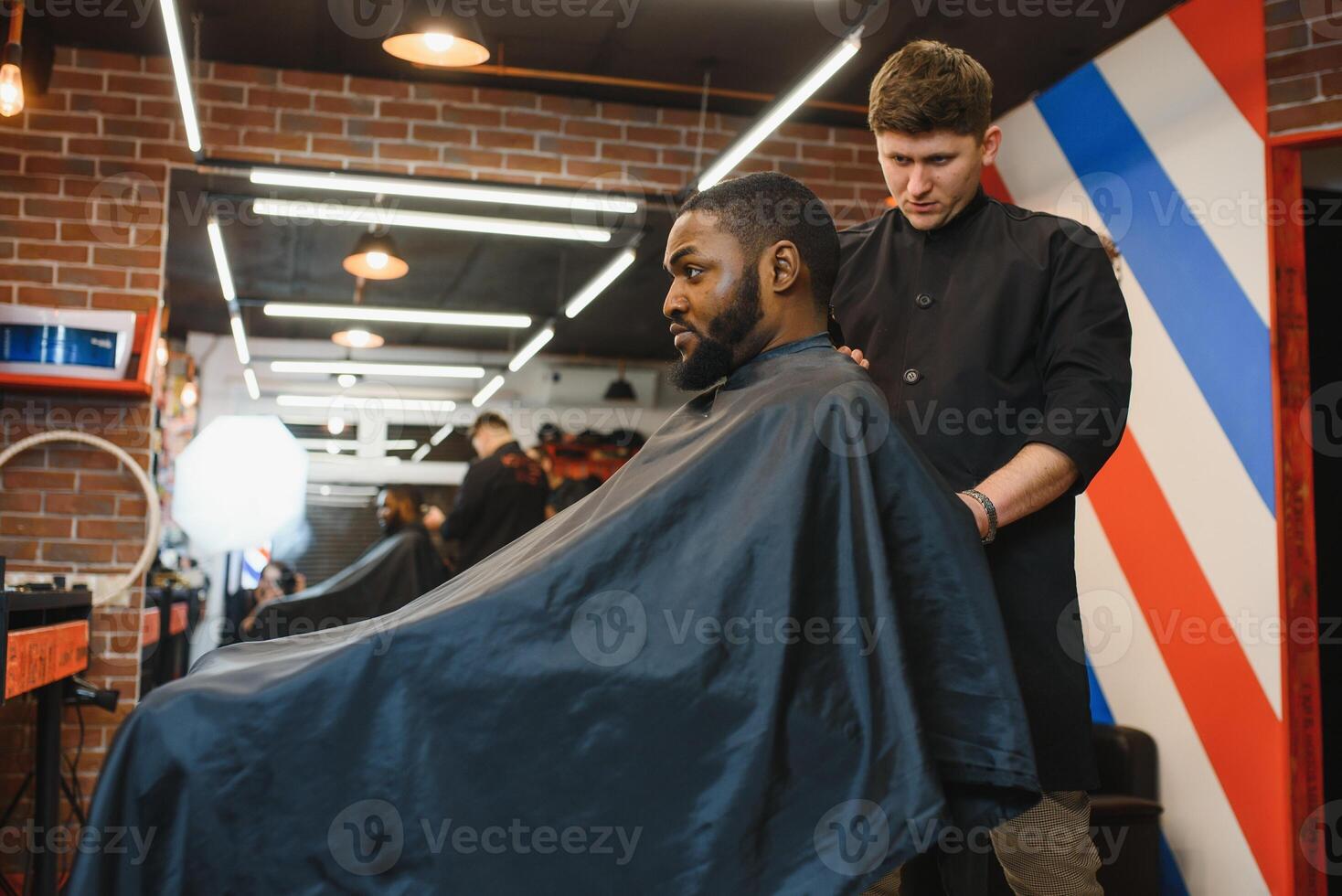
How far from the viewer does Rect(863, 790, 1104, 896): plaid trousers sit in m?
1.55

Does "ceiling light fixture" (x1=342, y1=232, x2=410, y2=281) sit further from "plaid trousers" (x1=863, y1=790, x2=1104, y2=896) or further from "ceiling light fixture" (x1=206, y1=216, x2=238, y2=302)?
"plaid trousers" (x1=863, y1=790, x2=1104, y2=896)

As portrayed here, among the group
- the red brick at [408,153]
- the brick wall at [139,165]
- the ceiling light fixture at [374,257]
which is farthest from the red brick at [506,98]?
the ceiling light fixture at [374,257]

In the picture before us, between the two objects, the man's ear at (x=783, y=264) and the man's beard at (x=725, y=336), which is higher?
the man's ear at (x=783, y=264)

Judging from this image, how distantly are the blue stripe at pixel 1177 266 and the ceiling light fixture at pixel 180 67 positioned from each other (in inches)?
113

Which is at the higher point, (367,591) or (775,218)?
(775,218)

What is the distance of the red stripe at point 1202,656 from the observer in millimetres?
2943

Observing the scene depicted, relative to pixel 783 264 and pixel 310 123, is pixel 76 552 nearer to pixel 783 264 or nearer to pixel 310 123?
pixel 310 123

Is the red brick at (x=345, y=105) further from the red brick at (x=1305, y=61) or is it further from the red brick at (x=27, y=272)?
the red brick at (x=1305, y=61)

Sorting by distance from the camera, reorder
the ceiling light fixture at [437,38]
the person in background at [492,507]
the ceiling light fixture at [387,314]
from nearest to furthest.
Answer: the ceiling light fixture at [437,38], the person in background at [492,507], the ceiling light fixture at [387,314]

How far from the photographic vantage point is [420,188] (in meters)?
4.17

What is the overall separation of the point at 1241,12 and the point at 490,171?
2.75 meters

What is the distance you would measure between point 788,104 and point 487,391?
7.65 m

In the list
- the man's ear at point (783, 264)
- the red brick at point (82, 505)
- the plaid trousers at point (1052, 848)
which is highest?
the man's ear at point (783, 264)

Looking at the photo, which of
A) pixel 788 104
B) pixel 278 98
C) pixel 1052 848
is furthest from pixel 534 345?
pixel 1052 848
